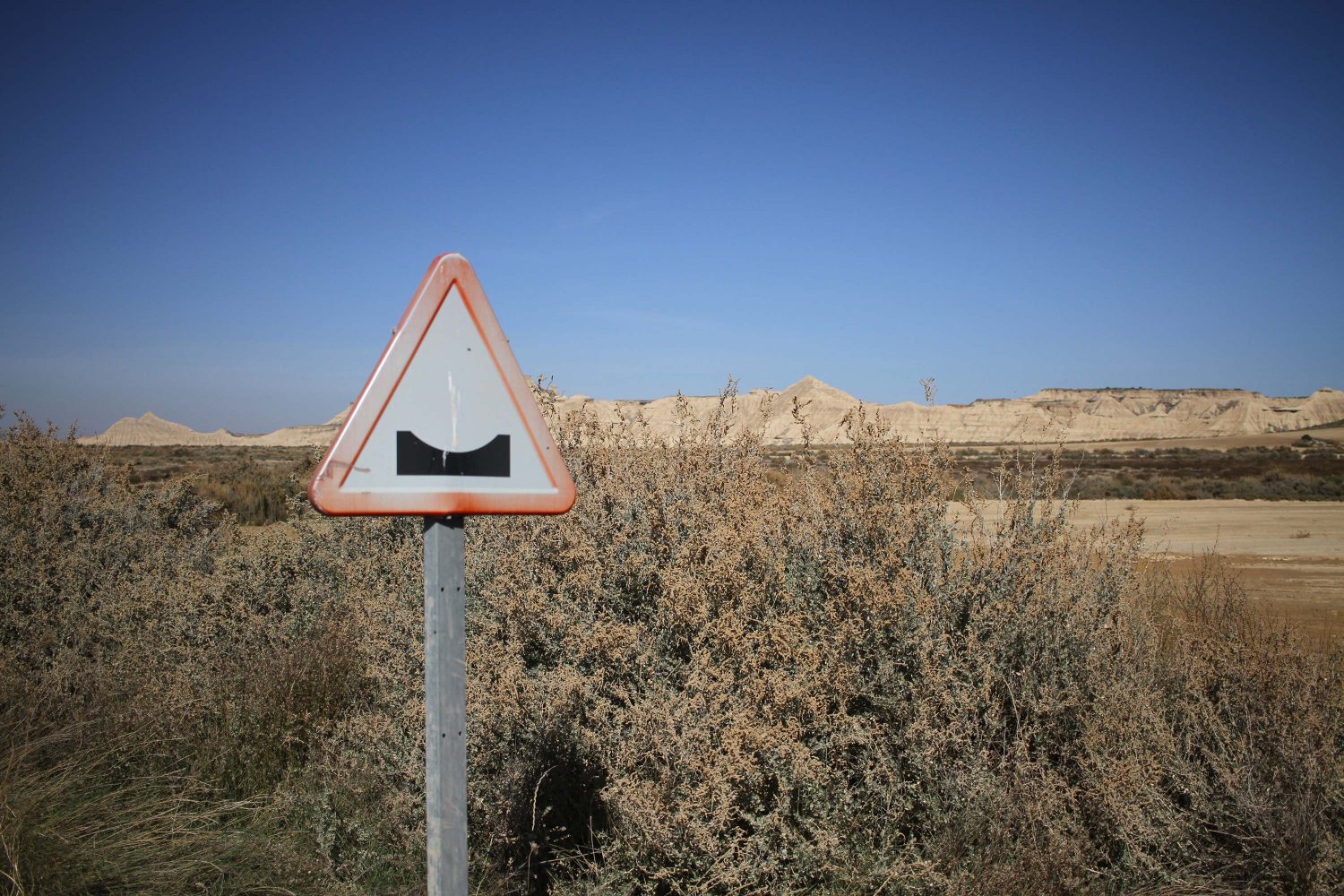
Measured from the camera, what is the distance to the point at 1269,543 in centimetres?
1553

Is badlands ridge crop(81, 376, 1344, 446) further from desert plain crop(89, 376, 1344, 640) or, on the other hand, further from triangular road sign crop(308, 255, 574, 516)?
triangular road sign crop(308, 255, 574, 516)

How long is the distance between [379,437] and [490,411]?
11.7 inches

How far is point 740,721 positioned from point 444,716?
126 centimetres

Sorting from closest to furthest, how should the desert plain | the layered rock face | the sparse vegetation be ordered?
the sparse vegetation
the desert plain
the layered rock face

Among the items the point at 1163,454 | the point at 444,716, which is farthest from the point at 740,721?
the point at 1163,454

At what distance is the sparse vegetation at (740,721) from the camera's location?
2895mm

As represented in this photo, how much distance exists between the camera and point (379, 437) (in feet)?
6.81

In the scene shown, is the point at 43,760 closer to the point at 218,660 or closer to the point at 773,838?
the point at 218,660

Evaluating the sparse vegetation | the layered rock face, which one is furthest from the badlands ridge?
the sparse vegetation

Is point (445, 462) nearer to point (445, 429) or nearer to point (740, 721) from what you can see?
point (445, 429)

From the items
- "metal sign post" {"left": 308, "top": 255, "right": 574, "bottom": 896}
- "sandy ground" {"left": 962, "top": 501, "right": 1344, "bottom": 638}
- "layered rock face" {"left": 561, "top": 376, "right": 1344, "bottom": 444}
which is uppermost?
"layered rock face" {"left": 561, "top": 376, "right": 1344, "bottom": 444}

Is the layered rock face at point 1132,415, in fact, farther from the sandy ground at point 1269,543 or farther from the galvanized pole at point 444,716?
the galvanized pole at point 444,716

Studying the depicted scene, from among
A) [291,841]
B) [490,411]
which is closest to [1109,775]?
[490,411]

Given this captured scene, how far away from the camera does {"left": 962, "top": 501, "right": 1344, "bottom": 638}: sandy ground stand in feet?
30.8
